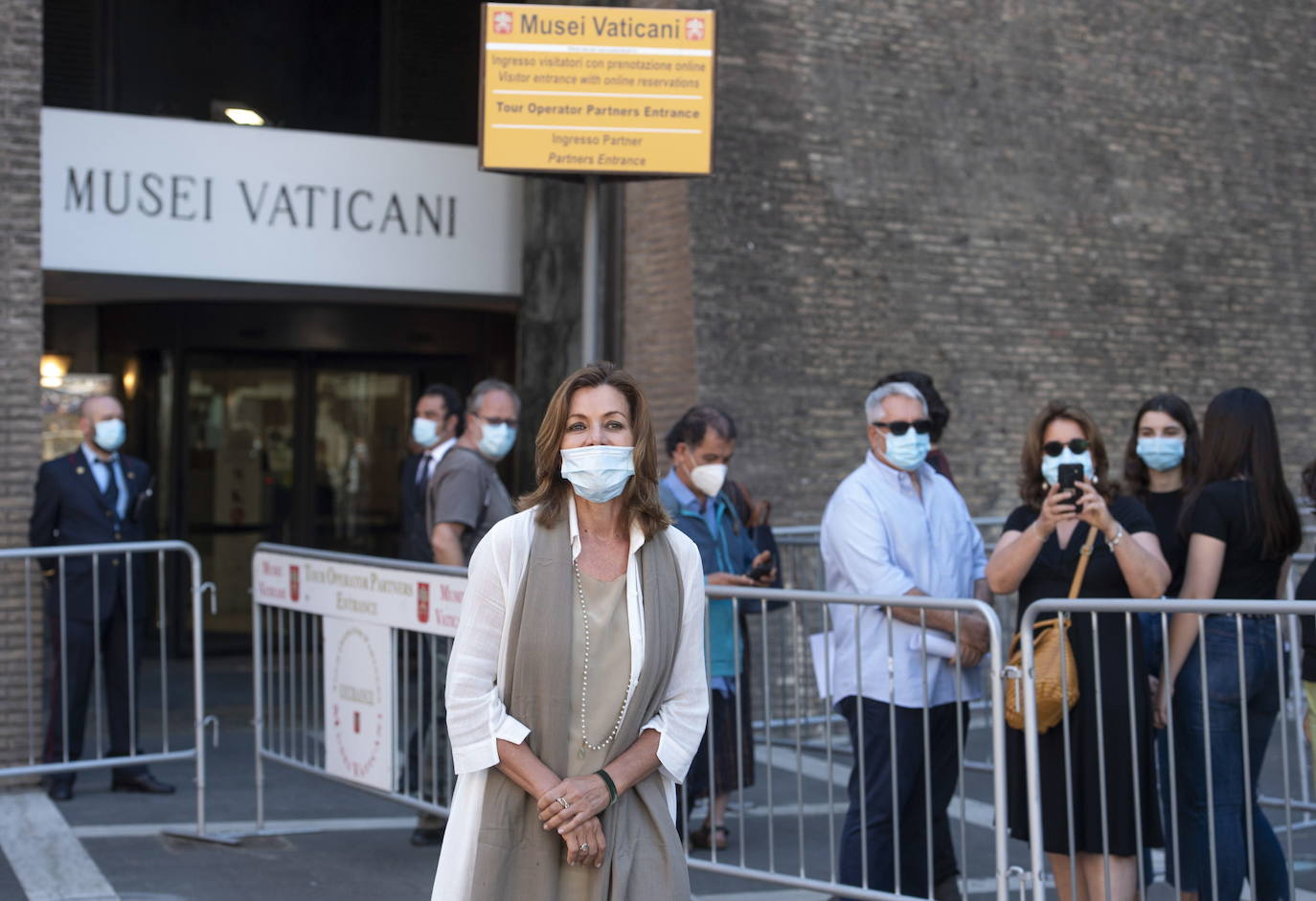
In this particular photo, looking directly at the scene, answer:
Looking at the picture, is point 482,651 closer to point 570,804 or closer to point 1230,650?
point 570,804

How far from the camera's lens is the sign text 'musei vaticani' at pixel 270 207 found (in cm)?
1016

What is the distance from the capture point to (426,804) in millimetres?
6211

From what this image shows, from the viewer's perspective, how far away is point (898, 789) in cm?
516

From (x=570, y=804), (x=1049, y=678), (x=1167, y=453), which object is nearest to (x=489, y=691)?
(x=570, y=804)

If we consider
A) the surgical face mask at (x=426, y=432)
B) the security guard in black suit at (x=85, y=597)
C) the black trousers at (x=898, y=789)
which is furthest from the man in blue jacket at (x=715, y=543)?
the security guard in black suit at (x=85, y=597)

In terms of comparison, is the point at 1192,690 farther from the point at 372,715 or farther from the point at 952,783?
the point at 372,715

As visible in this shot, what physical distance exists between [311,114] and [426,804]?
28.4ft

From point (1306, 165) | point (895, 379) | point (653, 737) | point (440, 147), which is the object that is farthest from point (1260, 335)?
point (653, 737)

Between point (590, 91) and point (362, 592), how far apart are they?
3050 millimetres

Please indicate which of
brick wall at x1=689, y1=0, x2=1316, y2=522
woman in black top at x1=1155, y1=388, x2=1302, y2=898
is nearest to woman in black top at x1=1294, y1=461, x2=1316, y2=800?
woman in black top at x1=1155, y1=388, x2=1302, y2=898

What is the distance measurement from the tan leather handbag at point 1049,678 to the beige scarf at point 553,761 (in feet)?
5.29

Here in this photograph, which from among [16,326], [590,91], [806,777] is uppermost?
[590,91]

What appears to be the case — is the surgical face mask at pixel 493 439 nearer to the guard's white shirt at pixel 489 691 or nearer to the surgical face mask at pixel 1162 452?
the surgical face mask at pixel 1162 452

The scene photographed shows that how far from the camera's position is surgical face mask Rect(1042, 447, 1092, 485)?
502 centimetres
